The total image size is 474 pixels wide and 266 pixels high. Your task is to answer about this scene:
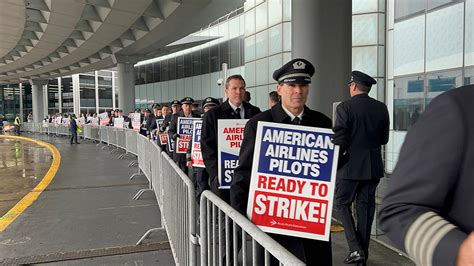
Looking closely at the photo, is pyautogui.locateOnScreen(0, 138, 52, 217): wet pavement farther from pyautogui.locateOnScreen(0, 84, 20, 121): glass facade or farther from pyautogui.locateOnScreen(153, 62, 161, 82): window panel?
pyautogui.locateOnScreen(0, 84, 20, 121): glass facade

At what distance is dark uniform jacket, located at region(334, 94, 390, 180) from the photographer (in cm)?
420

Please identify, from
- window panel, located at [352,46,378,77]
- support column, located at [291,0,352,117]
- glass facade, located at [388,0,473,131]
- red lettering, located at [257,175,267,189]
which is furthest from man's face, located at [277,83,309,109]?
window panel, located at [352,46,378,77]

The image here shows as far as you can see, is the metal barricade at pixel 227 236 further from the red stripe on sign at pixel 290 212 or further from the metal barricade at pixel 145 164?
the metal barricade at pixel 145 164

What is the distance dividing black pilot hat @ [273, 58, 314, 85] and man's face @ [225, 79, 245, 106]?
1496mm

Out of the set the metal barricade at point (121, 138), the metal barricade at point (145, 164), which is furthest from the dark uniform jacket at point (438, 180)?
the metal barricade at point (121, 138)

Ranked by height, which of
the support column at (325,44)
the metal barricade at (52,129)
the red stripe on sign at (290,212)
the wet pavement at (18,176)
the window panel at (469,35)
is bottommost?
the wet pavement at (18,176)

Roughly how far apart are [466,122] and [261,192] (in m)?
1.70

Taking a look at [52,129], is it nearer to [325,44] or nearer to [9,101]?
[9,101]

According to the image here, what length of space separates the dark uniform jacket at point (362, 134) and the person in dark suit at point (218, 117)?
1.07 meters

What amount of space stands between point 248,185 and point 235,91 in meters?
1.76

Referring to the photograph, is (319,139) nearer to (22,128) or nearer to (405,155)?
(405,155)

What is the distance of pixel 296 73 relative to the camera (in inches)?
114

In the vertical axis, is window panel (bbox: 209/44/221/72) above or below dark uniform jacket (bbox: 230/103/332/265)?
above

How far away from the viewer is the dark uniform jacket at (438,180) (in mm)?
1057
